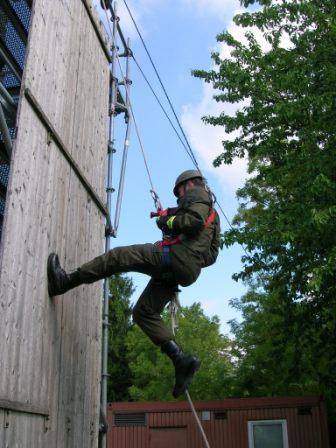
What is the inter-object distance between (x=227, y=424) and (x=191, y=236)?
14274 millimetres

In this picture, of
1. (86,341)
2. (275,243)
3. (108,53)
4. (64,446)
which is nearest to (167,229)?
(86,341)

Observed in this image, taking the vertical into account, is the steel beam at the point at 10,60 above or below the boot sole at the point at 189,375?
above

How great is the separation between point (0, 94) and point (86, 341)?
250 cm

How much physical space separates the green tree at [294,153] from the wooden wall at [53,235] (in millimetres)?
5197

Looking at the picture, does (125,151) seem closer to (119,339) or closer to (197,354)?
(197,354)

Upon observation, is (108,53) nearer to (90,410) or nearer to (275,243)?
(90,410)

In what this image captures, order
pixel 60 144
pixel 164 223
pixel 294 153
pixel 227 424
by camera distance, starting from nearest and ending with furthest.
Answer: pixel 164 223
pixel 60 144
pixel 294 153
pixel 227 424

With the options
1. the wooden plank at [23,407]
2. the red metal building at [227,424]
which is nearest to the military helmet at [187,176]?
the wooden plank at [23,407]

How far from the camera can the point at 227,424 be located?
1727 cm

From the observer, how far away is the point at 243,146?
14.6m

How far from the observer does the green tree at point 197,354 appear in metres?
24.5

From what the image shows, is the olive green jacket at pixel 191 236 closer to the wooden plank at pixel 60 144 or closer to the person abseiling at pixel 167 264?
the person abseiling at pixel 167 264

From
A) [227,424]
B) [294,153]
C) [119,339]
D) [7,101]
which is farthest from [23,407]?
[119,339]

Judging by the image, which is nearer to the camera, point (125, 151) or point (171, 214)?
point (171, 214)
